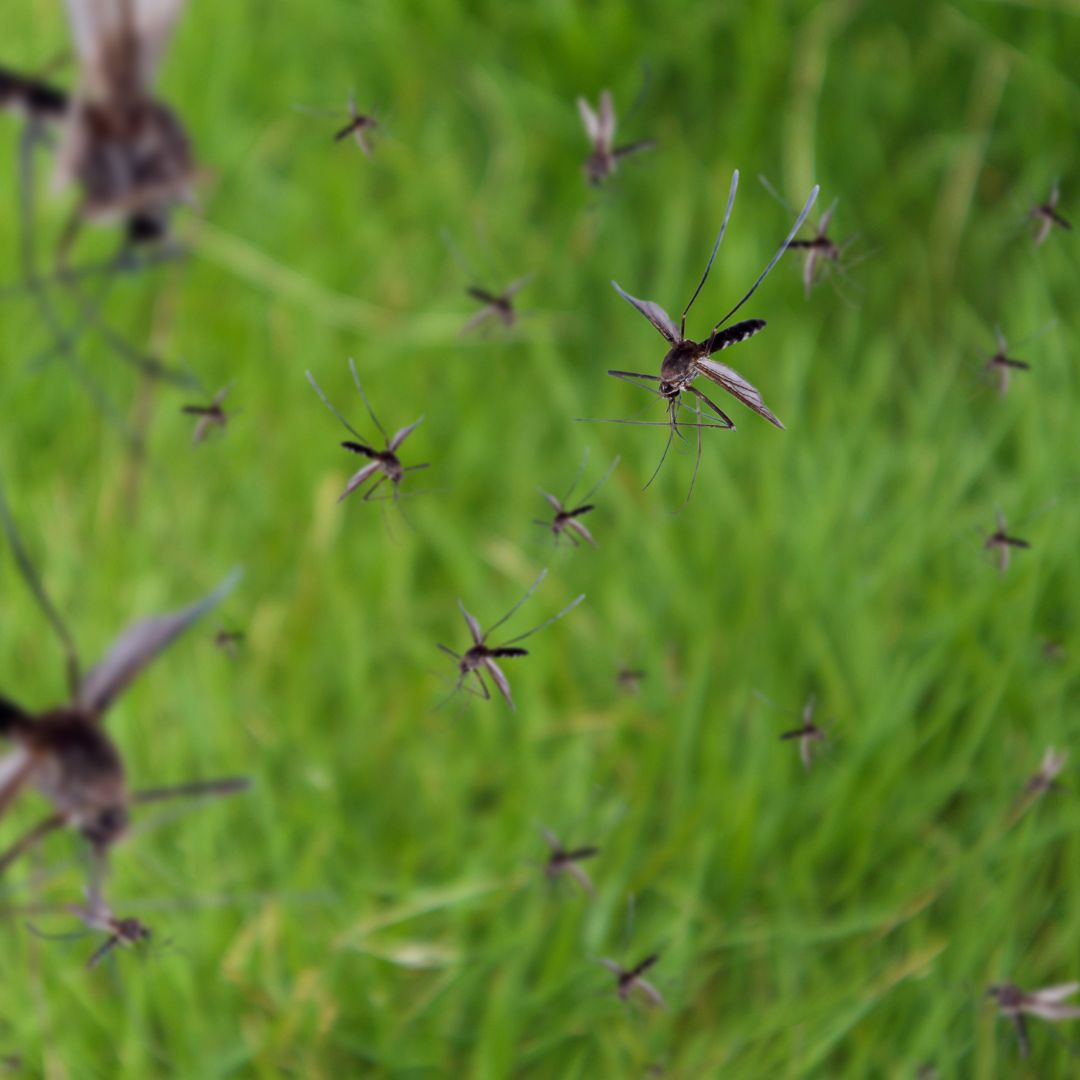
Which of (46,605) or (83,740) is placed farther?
(83,740)

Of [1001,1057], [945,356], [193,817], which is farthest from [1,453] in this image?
[1001,1057]

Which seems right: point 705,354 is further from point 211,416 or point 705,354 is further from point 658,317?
point 211,416

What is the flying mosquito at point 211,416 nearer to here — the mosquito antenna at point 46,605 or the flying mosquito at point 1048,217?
the mosquito antenna at point 46,605

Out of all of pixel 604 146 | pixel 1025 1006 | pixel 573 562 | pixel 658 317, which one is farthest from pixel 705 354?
pixel 573 562

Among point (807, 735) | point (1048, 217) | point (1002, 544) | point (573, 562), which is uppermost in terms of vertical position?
point (1048, 217)

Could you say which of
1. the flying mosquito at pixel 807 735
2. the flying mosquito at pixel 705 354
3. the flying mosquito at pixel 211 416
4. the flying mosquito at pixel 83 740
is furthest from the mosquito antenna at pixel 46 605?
the flying mosquito at pixel 807 735

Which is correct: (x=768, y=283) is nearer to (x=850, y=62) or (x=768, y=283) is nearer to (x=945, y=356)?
(x=945, y=356)
